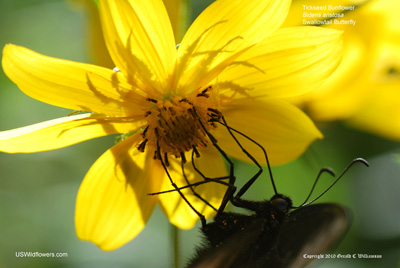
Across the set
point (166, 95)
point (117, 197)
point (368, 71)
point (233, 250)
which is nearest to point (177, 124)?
point (166, 95)

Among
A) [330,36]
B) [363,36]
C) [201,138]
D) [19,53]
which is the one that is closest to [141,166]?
[201,138]

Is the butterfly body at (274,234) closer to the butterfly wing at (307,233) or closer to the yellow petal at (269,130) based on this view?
the butterfly wing at (307,233)

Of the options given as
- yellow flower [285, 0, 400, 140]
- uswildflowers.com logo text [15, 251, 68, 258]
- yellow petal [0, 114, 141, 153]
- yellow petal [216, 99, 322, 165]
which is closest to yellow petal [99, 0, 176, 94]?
yellow petal [0, 114, 141, 153]

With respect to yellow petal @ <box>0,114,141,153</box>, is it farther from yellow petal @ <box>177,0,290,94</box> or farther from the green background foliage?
the green background foliage

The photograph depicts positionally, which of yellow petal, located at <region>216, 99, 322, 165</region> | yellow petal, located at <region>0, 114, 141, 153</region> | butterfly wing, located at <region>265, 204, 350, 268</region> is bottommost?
butterfly wing, located at <region>265, 204, 350, 268</region>

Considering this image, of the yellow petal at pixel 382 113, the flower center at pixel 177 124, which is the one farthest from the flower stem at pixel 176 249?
the yellow petal at pixel 382 113

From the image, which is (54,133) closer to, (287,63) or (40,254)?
(287,63)
